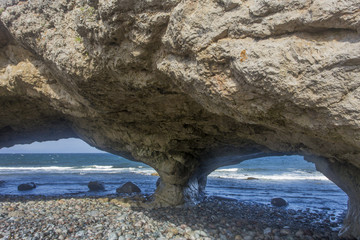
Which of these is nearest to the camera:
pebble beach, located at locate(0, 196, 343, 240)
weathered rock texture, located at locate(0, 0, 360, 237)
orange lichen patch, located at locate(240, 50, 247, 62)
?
weathered rock texture, located at locate(0, 0, 360, 237)

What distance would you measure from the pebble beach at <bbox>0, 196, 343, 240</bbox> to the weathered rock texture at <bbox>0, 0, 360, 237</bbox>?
1253mm

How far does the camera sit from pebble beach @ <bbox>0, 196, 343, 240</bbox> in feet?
19.2

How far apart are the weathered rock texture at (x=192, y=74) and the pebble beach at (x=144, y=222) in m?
1.25

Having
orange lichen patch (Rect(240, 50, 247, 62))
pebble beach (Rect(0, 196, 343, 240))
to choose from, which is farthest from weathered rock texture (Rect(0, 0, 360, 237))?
pebble beach (Rect(0, 196, 343, 240))

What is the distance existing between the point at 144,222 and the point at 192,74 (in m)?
4.60

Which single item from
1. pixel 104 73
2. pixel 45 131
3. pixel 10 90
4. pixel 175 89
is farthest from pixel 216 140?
pixel 45 131

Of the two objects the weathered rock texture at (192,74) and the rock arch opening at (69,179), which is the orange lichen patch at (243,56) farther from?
the rock arch opening at (69,179)

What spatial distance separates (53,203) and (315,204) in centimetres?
1153

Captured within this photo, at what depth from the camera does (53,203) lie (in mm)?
8531

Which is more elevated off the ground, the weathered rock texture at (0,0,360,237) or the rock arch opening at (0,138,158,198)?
the weathered rock texture at (0,0,360,237)

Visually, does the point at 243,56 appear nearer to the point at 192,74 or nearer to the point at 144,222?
the point at 192,74

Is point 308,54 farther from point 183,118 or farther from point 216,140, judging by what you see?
point 216,140

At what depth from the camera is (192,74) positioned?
4160 millimetres

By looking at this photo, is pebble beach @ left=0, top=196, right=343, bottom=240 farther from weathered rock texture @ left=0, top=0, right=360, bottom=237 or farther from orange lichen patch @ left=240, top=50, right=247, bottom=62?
orange lichen patch @ left=240, top=50, right=247, bottom=62
